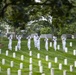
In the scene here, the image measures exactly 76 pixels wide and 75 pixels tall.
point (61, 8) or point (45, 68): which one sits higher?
point (61, 8)

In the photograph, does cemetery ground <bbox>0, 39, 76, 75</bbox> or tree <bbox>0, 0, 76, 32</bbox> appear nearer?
tree <bbox>0, 0, 76, 32</bbox>

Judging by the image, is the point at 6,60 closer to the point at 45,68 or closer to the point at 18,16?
the point at 45,68

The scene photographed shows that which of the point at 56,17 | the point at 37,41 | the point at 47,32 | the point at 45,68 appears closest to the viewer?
the point at 56,17

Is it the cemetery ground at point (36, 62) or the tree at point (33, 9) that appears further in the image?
the cemetery ground at point (36, 62)

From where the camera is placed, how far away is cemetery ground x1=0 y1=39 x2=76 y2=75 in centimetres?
2002

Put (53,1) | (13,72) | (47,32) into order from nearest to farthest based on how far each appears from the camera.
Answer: (53,1)
(13,72)
(47,32)

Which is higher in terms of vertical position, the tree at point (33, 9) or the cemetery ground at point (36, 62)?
the tree at point (33, 9)

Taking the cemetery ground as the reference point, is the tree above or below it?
above

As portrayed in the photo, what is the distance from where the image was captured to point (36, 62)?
78.7ft

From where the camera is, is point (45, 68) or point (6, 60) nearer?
point (45, 68)

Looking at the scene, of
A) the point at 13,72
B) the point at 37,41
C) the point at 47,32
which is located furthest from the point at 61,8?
the point at 47,32

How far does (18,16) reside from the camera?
46.1 ft

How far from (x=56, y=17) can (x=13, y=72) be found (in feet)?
22.9

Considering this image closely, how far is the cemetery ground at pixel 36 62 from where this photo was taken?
20016 millimetres
